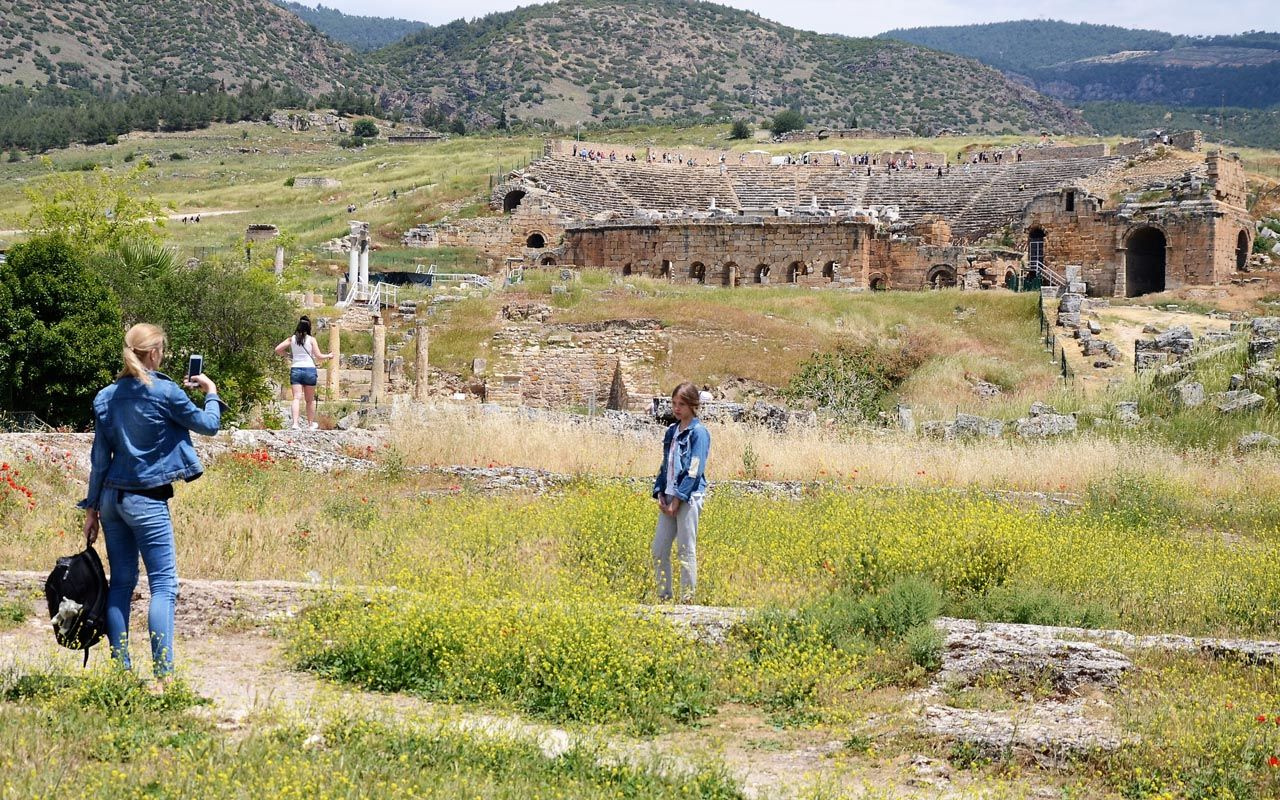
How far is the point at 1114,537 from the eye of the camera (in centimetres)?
1035

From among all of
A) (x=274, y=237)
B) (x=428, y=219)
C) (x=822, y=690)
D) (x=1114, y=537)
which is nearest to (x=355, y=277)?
(x=274, y=237)

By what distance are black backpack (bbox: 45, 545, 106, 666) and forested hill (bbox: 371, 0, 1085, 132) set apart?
107726mm

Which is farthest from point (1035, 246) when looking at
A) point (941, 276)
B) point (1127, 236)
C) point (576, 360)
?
point (576, 360)

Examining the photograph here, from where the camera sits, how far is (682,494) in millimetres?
8625

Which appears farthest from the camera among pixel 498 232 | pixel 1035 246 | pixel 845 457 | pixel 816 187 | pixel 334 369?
pixel 816 187

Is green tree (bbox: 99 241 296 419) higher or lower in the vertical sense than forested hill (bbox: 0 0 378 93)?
lower

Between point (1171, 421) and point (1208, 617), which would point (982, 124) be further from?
→ point (1208, 617)

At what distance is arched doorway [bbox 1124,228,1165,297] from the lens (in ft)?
141

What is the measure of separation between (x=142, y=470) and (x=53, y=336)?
11224 mm

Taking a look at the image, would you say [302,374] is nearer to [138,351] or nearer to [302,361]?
[302,361]

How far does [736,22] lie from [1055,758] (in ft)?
484

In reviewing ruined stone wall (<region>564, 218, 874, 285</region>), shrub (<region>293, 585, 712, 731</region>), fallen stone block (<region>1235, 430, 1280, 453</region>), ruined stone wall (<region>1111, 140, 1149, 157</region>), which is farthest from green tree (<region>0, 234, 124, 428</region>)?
ruined stone wall (<region>1111, 140, 1149, 157</region>)

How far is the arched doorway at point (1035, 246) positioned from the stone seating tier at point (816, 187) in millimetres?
1367

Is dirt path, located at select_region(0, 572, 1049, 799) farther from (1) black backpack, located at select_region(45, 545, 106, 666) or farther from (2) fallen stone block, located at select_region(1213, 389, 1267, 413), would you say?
(2) fallen stone block, located at select_region(1213, 389, 1267, 413)
